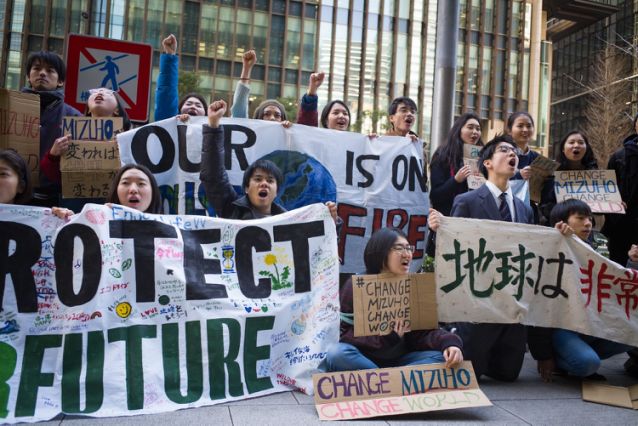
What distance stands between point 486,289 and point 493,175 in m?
0.88

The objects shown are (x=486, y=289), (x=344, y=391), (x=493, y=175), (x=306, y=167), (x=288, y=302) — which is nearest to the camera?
(x=344, y=391)

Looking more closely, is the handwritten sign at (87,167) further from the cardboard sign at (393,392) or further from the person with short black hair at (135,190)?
the cardboard sign at (393,392)

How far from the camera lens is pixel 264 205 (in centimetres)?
400

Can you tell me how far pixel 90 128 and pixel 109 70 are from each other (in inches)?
65.5

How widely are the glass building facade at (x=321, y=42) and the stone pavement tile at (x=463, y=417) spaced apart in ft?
91.5

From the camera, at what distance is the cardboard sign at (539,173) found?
4.83 metres

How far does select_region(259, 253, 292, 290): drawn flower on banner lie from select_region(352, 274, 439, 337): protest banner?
1.50 ft

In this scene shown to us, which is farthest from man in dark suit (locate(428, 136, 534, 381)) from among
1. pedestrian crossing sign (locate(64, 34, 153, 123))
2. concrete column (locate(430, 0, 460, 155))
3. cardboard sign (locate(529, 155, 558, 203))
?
pedestrian crossing sign (locate(64, 34, 153, 123))

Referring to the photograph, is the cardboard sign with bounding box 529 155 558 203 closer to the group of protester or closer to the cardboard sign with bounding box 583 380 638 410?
the group of protester

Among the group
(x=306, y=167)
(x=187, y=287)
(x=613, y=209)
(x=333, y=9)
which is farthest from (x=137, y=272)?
(x=333, y=9)

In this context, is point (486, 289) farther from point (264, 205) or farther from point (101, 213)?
point (101, 213)

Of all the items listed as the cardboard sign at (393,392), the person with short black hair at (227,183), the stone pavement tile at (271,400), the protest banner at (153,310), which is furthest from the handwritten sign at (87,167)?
the cardboard sign at (393,392)

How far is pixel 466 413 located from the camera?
3389mm

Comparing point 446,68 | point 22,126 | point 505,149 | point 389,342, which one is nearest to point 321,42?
point 446,68
